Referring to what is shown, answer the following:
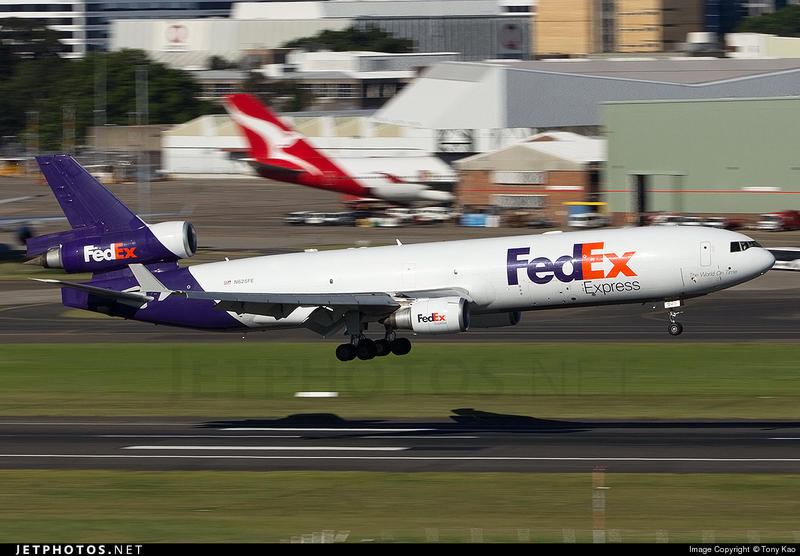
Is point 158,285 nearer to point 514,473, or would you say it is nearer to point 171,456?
point 171,456

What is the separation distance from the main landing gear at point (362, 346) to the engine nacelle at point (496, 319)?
12.0ft

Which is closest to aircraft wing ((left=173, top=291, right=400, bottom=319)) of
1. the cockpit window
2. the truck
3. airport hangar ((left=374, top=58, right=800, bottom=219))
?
the cockpit window

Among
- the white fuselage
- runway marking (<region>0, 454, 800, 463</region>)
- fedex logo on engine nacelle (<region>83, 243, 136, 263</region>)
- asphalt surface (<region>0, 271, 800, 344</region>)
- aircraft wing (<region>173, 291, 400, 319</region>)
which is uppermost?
fedex logo on engine nacelle (<region>83, 243, 136, 263</region>)

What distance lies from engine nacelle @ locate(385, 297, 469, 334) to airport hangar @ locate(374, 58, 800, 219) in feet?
298

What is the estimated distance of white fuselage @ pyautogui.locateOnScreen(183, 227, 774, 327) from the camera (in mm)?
51750

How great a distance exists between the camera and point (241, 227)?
152 metres

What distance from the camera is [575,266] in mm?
52031

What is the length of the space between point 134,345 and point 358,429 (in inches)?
1183

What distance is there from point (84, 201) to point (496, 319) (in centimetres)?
1984

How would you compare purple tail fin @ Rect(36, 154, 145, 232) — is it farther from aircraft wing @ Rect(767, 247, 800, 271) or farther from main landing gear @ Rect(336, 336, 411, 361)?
aircraft wing @ Rect(767, 247, 800, 271)

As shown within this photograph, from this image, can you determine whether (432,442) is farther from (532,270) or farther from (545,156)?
(545,156)

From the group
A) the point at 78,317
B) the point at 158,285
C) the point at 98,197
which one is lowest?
the point at 78,317

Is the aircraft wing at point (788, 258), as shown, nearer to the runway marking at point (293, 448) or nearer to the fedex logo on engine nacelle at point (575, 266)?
the fedex logo on engine nacelle at point (575, 266)

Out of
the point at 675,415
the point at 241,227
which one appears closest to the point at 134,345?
the point at 675,415
